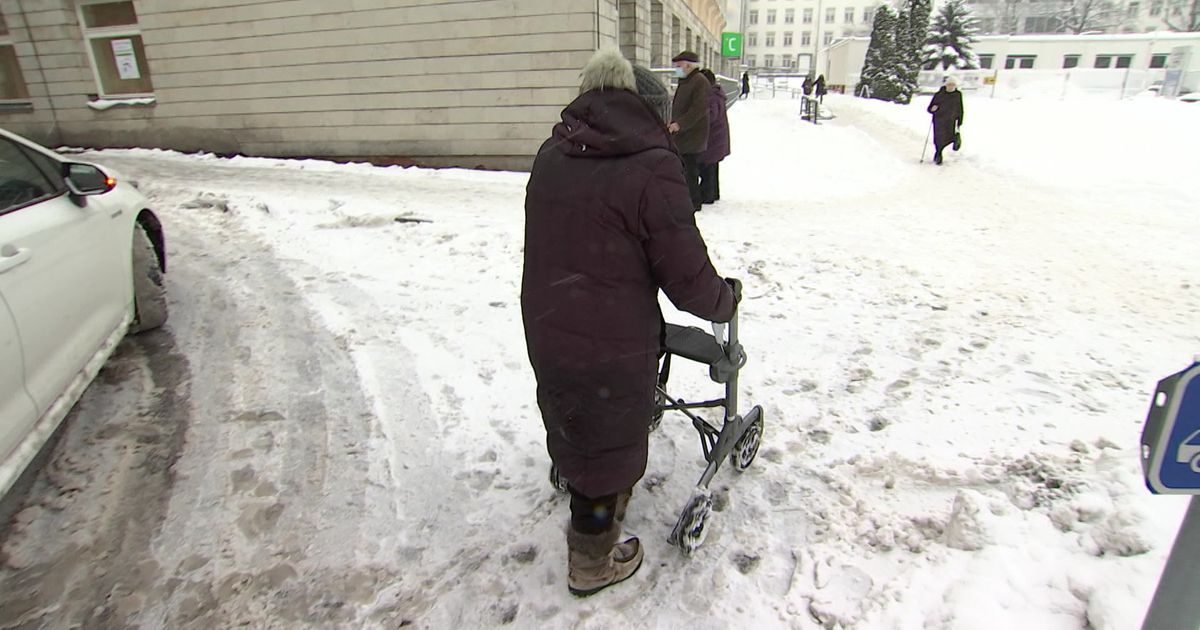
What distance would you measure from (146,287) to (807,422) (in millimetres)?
4440

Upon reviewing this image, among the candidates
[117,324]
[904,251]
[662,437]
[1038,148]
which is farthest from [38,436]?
[1038,148]

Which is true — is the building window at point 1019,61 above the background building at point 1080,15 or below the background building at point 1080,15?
below

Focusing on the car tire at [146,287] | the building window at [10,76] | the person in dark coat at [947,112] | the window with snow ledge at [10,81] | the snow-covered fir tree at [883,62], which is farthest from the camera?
the snow-covered fir tree at [883,62]

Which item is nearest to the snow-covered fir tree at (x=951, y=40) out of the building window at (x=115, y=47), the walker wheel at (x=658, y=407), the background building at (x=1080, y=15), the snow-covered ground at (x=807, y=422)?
the background building at (x=1080, y=15)

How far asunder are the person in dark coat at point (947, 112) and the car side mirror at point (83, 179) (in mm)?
13161

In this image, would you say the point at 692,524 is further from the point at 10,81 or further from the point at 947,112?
the point at 10,81

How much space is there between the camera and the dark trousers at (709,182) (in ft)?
29.1

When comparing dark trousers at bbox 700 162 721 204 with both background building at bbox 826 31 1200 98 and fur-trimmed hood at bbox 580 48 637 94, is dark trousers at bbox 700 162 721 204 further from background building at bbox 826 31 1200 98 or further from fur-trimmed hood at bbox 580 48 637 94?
background building at bbox 826 31 1200 98

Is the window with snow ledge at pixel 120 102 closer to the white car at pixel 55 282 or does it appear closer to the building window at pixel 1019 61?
the white car at pixel 55 282

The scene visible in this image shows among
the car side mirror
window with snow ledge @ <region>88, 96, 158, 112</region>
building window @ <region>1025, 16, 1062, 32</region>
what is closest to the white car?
the car side mirror

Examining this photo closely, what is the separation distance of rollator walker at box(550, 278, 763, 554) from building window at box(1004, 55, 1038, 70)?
55343mm

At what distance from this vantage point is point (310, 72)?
12750 mm

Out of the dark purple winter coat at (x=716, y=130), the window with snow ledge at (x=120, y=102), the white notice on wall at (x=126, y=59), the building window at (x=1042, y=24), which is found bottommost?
the dark purple winter coat at (x=716, y=130)

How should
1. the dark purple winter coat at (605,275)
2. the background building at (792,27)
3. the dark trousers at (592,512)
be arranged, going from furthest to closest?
the background building at (792,27) < the dark trousers at (592,512) < the dark purple winter coat at (605,275)
